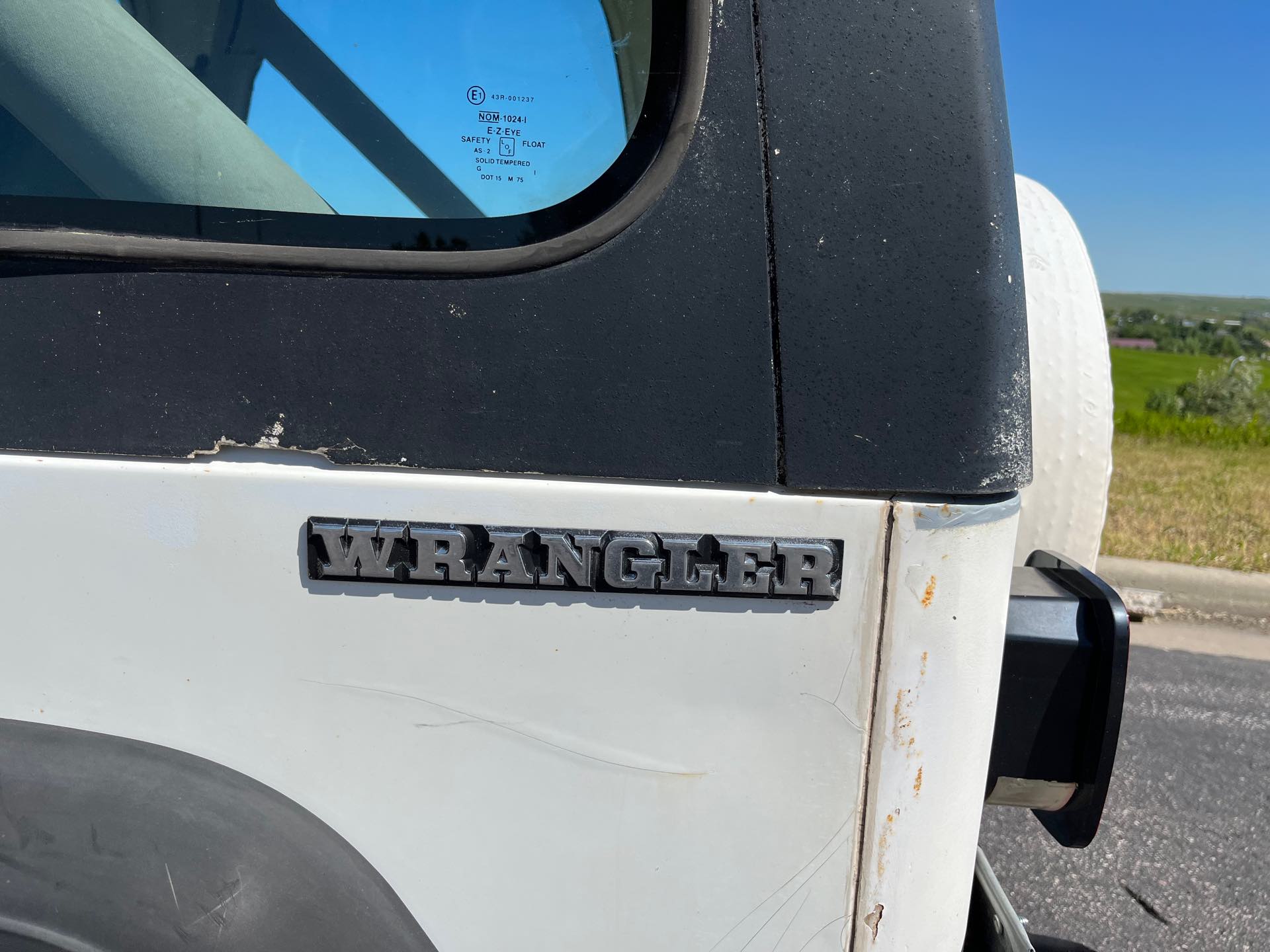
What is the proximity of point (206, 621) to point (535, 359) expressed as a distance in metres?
0.45

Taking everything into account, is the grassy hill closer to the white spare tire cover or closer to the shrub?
the shrub

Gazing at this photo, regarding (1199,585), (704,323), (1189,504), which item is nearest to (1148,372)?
(1189,504)

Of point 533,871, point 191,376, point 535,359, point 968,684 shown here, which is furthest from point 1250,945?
point 191,376

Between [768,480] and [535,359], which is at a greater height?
[535,359]

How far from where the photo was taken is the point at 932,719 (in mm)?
964

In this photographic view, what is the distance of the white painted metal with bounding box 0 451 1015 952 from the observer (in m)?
0.92

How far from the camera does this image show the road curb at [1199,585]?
471cm

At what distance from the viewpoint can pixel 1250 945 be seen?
7.79ft

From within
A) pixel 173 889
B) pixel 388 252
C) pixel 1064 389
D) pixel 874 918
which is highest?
pixel 388 252

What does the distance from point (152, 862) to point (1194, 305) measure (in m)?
51.2

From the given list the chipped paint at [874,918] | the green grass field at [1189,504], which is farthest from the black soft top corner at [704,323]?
the green grass field at [1189,504]

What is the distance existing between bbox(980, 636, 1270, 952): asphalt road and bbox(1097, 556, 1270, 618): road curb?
1069mm

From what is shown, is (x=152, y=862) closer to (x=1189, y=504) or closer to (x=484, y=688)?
(x=484, y=688)

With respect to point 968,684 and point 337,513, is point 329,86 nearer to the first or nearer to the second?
point 337,513
